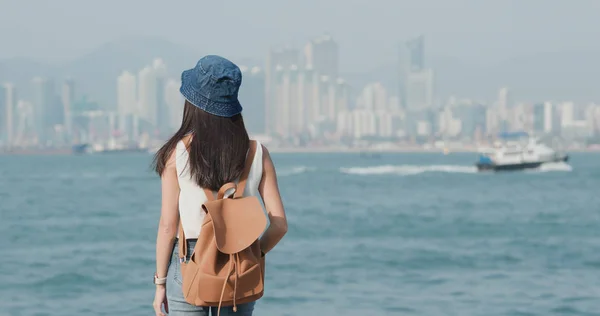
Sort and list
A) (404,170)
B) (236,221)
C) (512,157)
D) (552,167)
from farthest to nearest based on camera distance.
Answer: (404,170) → (552,167) → (512,157) → (236,221)

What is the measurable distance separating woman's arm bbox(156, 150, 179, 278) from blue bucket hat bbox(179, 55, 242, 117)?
18 centimetres

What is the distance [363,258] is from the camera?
57.9 ft

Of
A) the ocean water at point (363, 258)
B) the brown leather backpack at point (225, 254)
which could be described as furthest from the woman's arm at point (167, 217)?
the ocean water at point (363, 258)

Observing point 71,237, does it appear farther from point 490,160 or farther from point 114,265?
point 490,160

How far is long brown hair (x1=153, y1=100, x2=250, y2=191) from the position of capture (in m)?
3.29

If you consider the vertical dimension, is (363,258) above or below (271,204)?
below

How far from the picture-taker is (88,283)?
14047mm

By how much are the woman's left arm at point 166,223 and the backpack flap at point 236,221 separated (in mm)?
123

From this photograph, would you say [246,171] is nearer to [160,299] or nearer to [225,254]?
[225,254]

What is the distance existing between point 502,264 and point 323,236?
709 centimetres

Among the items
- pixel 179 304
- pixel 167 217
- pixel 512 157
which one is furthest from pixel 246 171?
pixel 512 157

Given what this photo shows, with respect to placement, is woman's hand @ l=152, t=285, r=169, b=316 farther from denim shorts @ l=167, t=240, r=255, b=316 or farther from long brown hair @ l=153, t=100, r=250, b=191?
long brown hair @ l=153, t=100, r=250, b=191

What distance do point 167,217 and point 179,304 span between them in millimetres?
274

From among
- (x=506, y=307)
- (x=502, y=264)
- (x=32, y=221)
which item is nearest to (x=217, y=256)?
(x=506, y=307)
